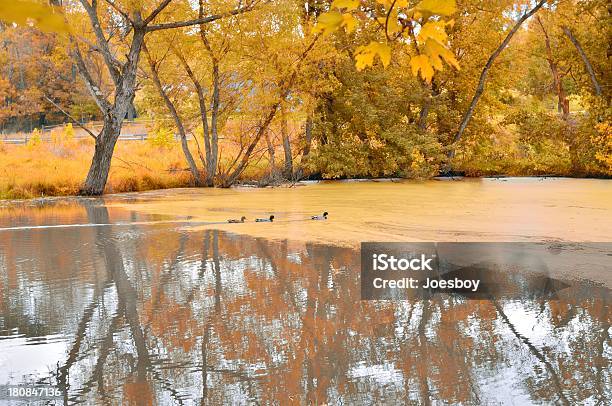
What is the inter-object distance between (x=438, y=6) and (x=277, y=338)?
2.93 metres

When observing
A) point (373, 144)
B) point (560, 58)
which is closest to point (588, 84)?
point (560, 58)

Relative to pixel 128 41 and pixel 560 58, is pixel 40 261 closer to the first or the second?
pixel 128 41

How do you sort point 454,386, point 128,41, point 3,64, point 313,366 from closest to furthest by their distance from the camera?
point 454,386
point 313,366
point 128,41
point 3,64

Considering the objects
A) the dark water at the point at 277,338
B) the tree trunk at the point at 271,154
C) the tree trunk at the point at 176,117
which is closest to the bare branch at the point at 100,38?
the tree trunk at the point at 176,117

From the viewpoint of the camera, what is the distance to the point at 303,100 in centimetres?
1864

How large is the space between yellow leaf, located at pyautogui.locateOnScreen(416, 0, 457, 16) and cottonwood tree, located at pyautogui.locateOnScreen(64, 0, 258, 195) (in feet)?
42.1

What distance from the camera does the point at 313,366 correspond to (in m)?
4.11

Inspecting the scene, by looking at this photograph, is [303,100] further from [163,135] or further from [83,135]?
[83,135]

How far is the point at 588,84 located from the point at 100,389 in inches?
757

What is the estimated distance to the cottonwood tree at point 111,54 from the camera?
14641 millimetres

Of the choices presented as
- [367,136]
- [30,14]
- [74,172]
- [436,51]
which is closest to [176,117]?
[74,172]

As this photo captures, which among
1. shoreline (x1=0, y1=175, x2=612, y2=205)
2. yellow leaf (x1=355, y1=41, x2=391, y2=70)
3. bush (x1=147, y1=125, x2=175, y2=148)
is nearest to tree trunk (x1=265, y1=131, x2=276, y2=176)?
shoreline (x1=0, y1=175, x2=612, y2=205)

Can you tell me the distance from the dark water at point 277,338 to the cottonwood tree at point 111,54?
25.8ft

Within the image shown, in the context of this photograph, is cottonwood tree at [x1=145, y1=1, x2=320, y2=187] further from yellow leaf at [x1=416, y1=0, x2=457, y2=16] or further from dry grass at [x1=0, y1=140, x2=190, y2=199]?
yellow leaf at [x1=416, y1=0, x2=457, y2=16]
